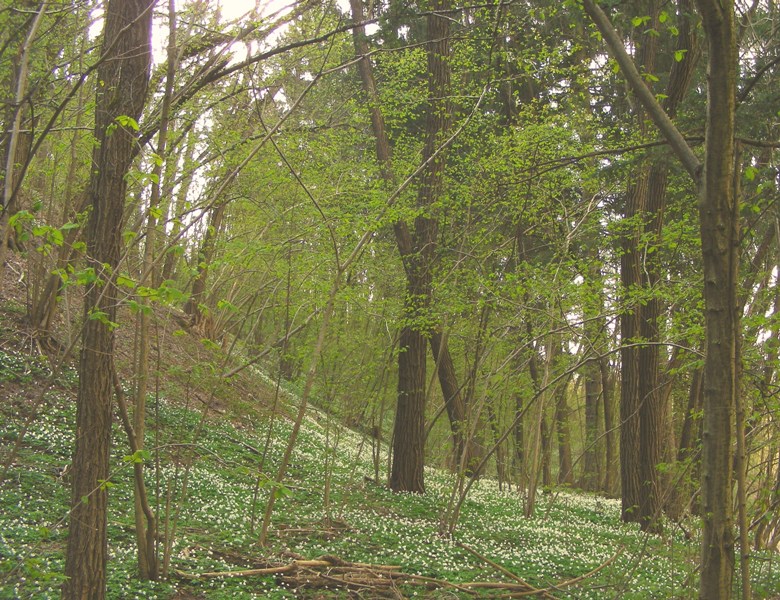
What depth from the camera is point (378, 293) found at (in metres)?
12.7

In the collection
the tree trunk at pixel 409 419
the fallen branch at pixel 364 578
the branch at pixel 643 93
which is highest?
the branch at pixel 643 93

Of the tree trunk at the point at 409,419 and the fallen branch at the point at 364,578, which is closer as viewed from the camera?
the fallen branch at the point at 364,578

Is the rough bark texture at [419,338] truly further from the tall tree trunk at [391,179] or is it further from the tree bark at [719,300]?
the tree bark at [719,300]

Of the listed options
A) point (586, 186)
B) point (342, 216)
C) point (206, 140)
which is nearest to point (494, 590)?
point (342, 216)

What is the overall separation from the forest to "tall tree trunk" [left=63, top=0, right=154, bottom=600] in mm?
18

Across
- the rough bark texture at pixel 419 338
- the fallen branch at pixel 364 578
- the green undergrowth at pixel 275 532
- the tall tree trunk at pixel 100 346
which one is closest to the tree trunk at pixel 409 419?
the rough bark texture at pixel 419 338

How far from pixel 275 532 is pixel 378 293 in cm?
545

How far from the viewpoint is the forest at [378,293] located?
13.5 feet

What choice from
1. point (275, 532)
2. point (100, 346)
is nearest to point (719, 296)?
point (100, 346)

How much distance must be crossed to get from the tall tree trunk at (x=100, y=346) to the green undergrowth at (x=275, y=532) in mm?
310

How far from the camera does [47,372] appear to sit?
35.2 feet

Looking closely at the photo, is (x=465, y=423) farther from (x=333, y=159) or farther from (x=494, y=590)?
(x=333, y=159)

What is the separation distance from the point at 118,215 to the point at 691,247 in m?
7.57

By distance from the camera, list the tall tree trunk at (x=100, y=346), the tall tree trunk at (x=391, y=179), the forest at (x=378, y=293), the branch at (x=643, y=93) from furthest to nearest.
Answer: the tall tree trunk at (x=391, y=179)
the tall tree trunk at (x=100, y=346)
the forest at (x=378, y=293)
the branch at (x=643, y=93)
